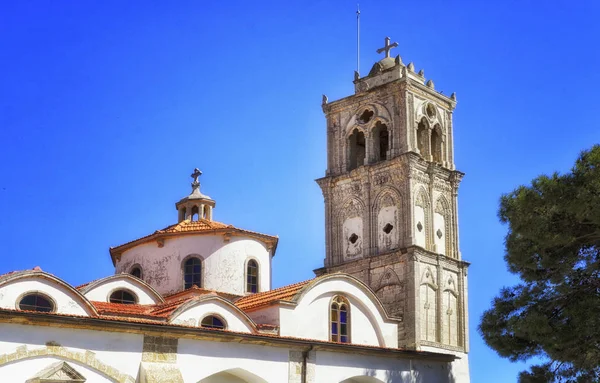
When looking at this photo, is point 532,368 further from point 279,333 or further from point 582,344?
point 279,333

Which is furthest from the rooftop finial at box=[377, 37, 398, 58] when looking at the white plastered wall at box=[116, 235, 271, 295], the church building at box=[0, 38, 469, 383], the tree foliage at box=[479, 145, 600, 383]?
the tree foliage at box=[479, 145, 600, 383]

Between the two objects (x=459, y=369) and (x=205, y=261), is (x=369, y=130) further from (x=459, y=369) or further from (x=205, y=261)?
(x=205, y=261)

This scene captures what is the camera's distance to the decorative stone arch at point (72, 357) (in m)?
22.9

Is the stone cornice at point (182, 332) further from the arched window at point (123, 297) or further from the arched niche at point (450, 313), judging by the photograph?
the arched niche at point (450, 313)

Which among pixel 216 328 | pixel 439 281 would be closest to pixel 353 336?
pixel 216 328

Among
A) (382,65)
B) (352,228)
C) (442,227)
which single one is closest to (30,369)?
(352,228)

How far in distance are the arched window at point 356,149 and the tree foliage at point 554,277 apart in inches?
689

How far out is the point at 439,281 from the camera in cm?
4150

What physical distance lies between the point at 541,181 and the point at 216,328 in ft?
32.5

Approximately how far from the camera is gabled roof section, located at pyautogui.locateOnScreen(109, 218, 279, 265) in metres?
33.8

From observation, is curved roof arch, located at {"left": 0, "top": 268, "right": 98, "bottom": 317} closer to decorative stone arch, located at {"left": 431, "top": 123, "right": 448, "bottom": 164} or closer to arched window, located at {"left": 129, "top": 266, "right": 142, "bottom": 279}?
arched window, located at {"left": 129, "top": 266, "right": 142, "bottom": 279}

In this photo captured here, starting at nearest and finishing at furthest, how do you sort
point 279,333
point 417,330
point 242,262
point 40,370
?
point 40,370 < point 279,333 < point 242,262 < point 417,330

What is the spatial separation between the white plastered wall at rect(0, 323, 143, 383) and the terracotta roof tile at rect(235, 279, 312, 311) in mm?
5788

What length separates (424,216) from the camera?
139ft
